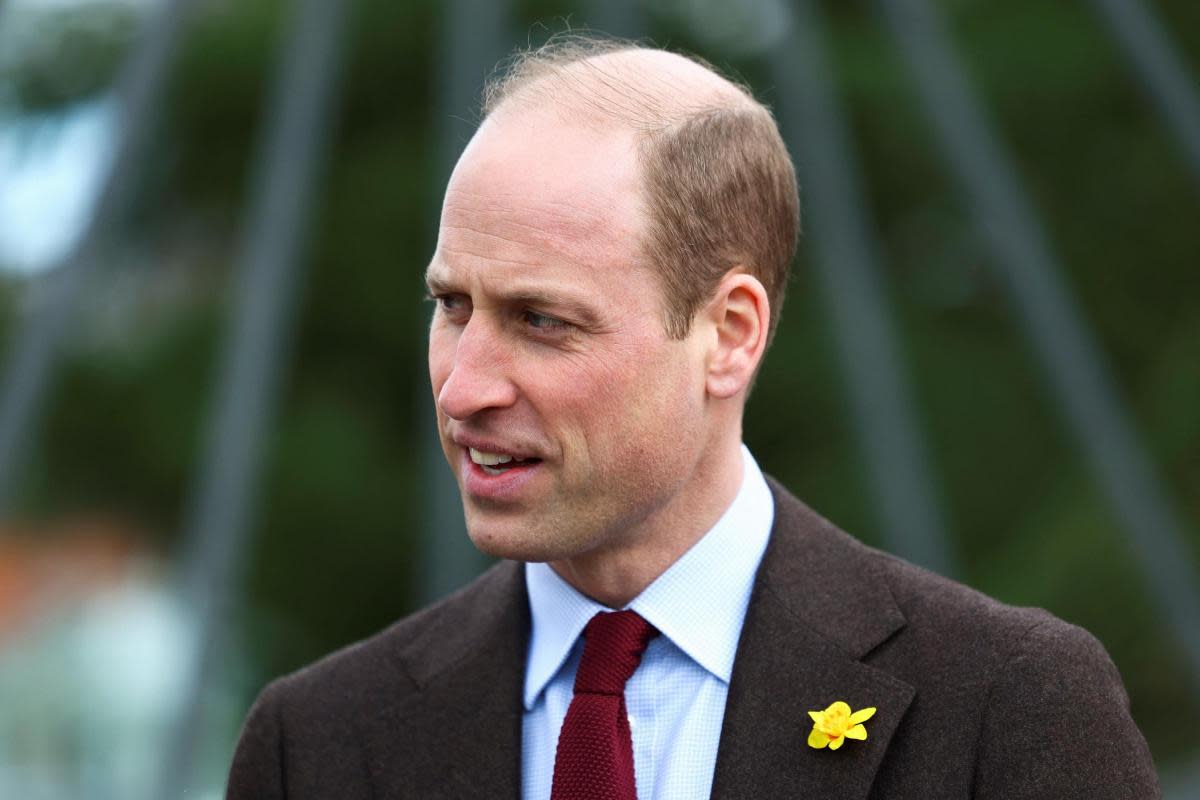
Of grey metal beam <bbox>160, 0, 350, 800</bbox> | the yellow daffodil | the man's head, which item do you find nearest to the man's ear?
the man's head

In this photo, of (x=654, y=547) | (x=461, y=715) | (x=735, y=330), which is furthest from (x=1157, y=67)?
(x=461, y=715)

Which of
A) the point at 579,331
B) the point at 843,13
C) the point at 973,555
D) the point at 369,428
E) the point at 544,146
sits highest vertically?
the point at 843,13

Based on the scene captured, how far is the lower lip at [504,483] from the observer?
268 cm

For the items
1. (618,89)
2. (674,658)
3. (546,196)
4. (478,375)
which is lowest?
(674,658)

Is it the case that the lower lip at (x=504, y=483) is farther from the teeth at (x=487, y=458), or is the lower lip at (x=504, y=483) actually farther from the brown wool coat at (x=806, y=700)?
the brown wool coat at (x=806, y=700)

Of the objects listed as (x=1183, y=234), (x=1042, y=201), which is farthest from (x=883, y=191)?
(x=1183, y=234)

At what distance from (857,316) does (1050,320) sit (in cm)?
56

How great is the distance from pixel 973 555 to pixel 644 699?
6880mm

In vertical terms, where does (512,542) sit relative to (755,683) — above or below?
above

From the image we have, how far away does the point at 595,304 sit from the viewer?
265 cm

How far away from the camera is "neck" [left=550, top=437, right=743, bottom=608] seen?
113 inches

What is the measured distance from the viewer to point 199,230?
11.8 metres

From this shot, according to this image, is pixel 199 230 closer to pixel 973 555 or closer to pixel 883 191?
pixel 883 191

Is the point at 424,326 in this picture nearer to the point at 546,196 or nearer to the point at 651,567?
the point at 651,567
